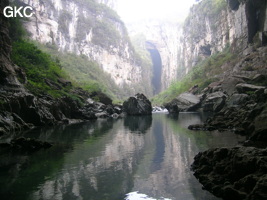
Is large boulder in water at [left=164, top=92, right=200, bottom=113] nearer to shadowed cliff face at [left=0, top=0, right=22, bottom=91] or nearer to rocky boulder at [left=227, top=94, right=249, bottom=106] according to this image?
rocky boulder at [left=227, top=94, right=249, bottom=106]

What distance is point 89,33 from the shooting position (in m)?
151

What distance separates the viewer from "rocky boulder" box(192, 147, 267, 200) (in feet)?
19.7

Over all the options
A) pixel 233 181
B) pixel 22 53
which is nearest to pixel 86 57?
pixel 22 53

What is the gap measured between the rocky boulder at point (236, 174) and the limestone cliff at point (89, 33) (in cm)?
11448

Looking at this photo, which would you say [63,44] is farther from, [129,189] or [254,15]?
[129,189]

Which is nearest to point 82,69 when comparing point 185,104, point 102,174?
point 185,104

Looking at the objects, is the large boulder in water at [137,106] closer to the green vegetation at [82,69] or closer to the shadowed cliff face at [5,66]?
the shadowed cliff face at [5,66]

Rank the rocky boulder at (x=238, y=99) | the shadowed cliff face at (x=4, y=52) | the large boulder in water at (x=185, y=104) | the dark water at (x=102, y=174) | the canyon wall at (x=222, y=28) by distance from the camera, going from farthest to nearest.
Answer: the canyon wall at (x=222, y=28) → the large boulder in water at (x=185, y=104) → the rocky boulder at (x=238, y=99) → the shadowed cliff face at (x=4, y=52) → the dark water at (x=102, y=174)

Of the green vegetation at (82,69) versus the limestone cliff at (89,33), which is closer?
the green vegetation at (82,69)

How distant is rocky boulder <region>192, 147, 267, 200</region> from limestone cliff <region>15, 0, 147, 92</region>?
376ft

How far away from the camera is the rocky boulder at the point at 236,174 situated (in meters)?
6.00

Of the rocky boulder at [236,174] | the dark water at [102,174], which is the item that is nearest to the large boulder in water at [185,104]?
the dark water at [102,174]

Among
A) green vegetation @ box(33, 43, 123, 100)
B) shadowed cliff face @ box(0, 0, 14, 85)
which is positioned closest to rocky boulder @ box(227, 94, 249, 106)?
shadowed cliff face @ box(0, 0, 14, 85)

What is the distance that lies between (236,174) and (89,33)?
15342cm
